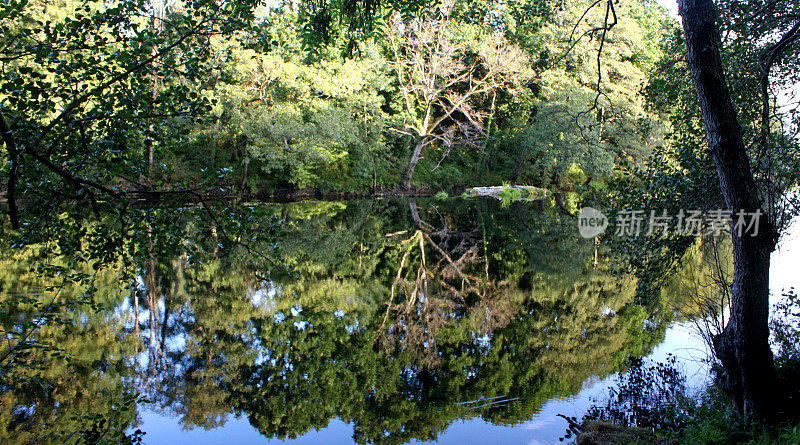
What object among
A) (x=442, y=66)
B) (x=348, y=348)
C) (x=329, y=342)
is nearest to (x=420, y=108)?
(x=442, y=66)

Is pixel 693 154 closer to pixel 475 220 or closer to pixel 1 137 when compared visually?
pixel 1 137

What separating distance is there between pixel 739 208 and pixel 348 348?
5.60 m

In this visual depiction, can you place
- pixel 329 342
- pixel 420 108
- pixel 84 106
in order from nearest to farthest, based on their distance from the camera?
pixel 84 106 < pixel 329 342 < pixel 420 108

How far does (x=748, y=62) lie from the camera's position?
6.54 meters

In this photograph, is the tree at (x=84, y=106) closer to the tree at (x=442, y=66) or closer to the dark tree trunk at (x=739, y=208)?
the dark tree trunk at (x=739, y=208)

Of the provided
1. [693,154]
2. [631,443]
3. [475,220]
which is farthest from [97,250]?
[475,220]

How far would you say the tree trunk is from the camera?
31.1m

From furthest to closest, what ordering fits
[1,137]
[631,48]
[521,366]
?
[631,48] < [521,366] < [1,137]

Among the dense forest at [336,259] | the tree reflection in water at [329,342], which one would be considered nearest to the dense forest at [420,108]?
the dense forest at [336,259]

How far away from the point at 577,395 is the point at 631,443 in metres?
1.91

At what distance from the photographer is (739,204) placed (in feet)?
15.1
